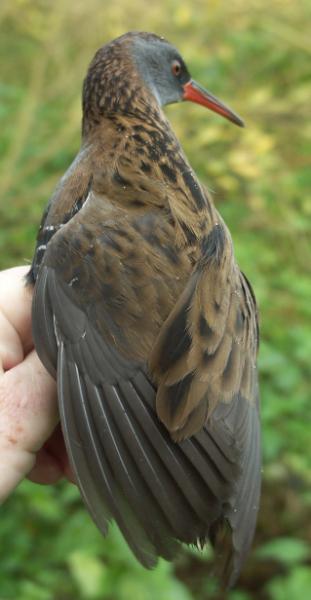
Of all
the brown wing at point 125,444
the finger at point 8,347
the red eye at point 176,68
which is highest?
the red eye at point 176,68

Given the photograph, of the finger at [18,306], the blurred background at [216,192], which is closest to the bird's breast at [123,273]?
the finger at [18,306]

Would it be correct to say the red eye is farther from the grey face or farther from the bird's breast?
the bird's breast

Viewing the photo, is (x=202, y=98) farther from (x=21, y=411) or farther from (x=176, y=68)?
(x=21, y=411)

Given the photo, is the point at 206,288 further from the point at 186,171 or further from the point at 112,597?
the point at 112,597

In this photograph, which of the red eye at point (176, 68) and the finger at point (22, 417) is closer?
the finger at point (22, 417)

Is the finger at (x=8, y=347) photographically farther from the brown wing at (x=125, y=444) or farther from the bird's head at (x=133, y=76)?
the bird's head at (x=133, y=76)

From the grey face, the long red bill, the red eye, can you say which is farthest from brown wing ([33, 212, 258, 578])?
the long red bill

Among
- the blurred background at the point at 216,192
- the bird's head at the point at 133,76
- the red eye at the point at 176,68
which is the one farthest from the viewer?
the red eye at the point at 176,68
